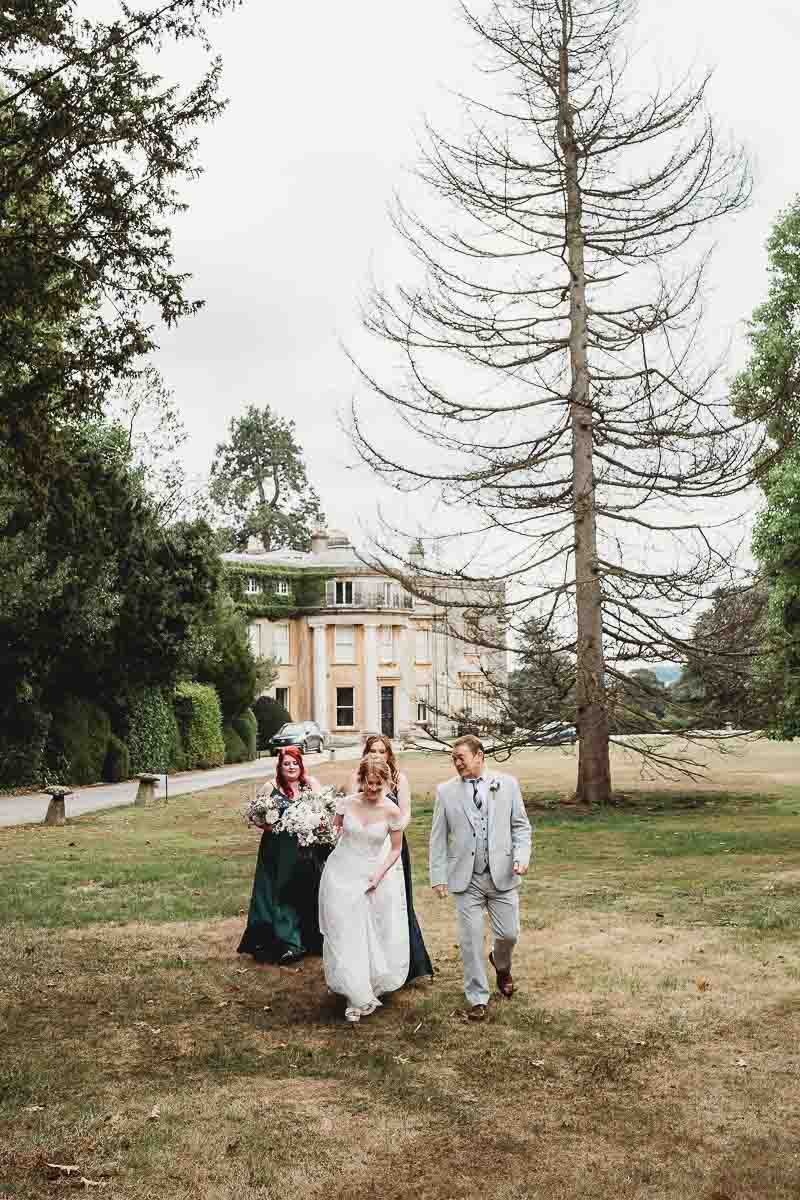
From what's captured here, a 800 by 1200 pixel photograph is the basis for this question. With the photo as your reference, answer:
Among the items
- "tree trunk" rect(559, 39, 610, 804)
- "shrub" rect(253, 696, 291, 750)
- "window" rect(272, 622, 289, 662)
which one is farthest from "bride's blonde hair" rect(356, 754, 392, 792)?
"window" rect(272, 622, 289, 662)

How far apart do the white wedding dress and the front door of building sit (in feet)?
187

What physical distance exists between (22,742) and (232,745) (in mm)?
14184

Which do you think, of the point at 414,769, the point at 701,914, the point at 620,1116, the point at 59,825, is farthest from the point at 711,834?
the point at 414,769

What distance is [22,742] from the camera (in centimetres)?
2917

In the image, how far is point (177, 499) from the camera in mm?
35094

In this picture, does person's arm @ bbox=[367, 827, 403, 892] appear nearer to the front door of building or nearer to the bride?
the bride

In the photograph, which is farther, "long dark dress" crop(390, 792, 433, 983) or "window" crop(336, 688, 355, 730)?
"window" crop(336, 688, 355, 730)

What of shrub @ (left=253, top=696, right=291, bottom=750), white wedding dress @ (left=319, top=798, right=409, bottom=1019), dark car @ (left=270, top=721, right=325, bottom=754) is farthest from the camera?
shrub @ (left=253, top=696, right=291, bottom=750)

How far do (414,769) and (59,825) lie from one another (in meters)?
19.2

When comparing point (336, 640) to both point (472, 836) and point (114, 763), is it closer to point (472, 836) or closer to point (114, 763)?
point (114, 763)

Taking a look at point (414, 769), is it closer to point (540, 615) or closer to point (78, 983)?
point (540, 615)

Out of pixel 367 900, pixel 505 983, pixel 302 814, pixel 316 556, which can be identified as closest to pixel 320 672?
pixel 316 556

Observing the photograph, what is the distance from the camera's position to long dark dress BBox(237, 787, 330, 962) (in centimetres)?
919

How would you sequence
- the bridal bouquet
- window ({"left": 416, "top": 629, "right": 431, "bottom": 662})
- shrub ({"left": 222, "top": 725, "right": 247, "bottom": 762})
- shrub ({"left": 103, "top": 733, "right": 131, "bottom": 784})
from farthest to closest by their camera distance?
window ({"left": 416, "top": 629, "right": 431, "bottom": 662}) → shrub ({"left": 222, "top": 725, "right": 247, "bottom": 762}) → shrub ({"left": 103, "top": 733, "right": 131, "bottom": 784}) → the bridal bouquet
